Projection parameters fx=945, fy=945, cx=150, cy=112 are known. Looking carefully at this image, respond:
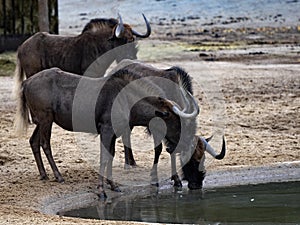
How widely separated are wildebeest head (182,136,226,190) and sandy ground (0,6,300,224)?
1.77 ft

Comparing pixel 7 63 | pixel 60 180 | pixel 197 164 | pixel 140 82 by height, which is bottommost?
pixel 7 63

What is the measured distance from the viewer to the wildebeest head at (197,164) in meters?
10.3

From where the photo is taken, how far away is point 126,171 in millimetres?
11242

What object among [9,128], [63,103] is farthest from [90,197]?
[9,128]

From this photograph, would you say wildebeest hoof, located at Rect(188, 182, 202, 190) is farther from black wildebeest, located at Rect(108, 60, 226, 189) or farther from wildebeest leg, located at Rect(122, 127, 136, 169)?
wildebeest leg, located at Rect(122, 127, 136, 169)

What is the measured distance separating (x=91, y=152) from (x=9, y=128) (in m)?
2.07

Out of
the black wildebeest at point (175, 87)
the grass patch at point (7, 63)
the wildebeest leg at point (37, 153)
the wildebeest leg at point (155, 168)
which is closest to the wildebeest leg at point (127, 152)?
the black wildebeest at point (175, 87)

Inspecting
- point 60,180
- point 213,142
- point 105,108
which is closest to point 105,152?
point 105,108

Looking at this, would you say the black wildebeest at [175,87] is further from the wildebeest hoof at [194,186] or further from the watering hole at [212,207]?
the watering hole at [212,207]

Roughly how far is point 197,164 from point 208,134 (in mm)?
3143

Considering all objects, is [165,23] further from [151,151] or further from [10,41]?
[151,151]

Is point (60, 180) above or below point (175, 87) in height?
below

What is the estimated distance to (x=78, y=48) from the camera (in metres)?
13.4

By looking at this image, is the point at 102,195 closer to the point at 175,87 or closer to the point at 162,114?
the point at 162,114
